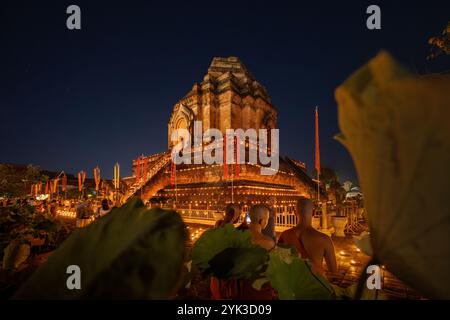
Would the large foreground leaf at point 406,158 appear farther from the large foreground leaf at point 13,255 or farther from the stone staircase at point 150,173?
the stone staircase at point 150,173

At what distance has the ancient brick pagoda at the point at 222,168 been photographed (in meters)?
14.7

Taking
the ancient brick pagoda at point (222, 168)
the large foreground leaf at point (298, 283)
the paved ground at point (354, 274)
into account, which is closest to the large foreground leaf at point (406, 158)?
the large foreground leaf at point (298, 283)

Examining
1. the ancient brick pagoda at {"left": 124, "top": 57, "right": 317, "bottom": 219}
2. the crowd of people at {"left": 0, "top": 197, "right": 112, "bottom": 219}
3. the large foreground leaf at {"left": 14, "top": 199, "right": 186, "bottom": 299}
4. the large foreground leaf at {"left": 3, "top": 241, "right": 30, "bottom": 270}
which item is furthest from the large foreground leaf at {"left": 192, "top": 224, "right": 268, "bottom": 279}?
the ancient brick pagoda at {"left": 124, "top": 57, "right": 317, "bottom": 219}

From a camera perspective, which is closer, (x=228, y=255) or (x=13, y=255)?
(x=228, y=255)

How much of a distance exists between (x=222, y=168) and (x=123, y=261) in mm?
16907

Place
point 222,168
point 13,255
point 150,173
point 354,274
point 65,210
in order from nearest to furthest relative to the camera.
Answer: point 13,255, point 354,274, point 65,210, point 222,168, point 150,173

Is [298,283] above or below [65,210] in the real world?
above

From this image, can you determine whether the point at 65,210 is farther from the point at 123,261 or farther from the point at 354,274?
the point at 123,261

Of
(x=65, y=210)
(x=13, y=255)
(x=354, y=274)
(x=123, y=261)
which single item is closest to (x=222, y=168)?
(x=65, y=210)

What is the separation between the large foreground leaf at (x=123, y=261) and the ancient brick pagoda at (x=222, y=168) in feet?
38.0

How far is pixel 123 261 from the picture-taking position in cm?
35

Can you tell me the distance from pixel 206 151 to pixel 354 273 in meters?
17.0

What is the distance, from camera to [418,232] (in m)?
0.36
